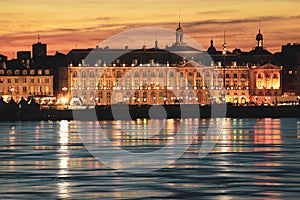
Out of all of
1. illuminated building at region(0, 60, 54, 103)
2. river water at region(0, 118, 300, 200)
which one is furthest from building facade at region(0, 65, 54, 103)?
river water at region(0, 118, 300, 200)

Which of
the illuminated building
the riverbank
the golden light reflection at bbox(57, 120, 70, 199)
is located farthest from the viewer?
the illuminated building

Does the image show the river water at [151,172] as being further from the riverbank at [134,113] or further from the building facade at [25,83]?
the building facade at [25,83]

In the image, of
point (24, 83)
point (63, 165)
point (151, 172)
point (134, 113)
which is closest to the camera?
point (151, 172)

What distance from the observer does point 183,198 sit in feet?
135

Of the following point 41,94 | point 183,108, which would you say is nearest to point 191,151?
point 183,108

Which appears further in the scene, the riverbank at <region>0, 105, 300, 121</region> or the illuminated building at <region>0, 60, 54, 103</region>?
the illuminated building at <region>0, 60, 54, 103</region>

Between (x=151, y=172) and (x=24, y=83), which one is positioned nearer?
(x=151, y=172)

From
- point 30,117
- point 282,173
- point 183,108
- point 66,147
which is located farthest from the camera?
point 183,108

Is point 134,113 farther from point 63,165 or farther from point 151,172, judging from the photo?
point 151,172

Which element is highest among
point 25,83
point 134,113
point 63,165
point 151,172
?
point 25,83

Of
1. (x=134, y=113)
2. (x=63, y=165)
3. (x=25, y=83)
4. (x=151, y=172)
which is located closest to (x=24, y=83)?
(x=25, y=83)

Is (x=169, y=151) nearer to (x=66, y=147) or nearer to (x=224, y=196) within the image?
(x=66, y=147)

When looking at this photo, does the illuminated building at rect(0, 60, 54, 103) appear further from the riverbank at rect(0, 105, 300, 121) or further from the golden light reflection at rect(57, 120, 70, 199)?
the golden light reflection at rect(57, 120, 70, 199)

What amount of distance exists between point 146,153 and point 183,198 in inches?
865
